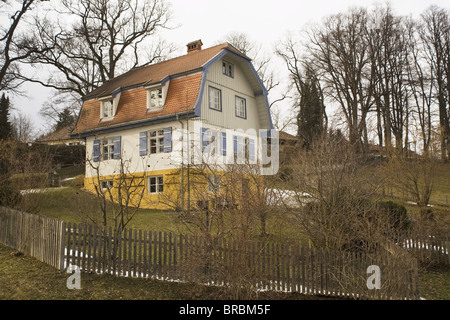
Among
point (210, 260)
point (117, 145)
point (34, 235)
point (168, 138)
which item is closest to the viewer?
point (210, 260)

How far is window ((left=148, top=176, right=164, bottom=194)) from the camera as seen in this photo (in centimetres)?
2084

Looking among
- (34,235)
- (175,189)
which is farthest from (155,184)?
(34,235)

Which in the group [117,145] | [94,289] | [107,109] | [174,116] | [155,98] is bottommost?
[94,289]

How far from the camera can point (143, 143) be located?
70.6 ft

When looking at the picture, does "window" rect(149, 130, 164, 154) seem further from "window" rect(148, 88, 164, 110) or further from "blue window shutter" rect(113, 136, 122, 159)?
"blue window shutter" rect(113, 136, 122, 159)

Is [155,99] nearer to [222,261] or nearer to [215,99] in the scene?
[215,99]

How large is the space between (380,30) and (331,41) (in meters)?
4.73

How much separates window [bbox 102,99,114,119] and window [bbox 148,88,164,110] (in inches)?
127

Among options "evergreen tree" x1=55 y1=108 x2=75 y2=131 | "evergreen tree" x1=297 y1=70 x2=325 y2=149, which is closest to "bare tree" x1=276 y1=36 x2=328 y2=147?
"evergreen tree" x1=297 y1=70 x2=325 y2=149

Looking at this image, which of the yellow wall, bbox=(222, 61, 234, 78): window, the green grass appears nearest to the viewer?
the yellow wall

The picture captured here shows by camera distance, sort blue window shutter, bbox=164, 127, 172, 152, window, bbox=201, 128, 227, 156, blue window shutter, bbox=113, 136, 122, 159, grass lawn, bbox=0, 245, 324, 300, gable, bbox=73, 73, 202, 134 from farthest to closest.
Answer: blue window shutter, bbox=113, 136, 122, 159, blue window shutter, bbox=164, 127, 172, 152, window, bbox=201, 128, 227, 156, gable, bbox=73, 73, 202, 134, grass lawn, bbox=0, 245, 324, 300

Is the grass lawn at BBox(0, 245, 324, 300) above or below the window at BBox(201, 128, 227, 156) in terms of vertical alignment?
below

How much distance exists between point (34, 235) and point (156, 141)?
1128cm
